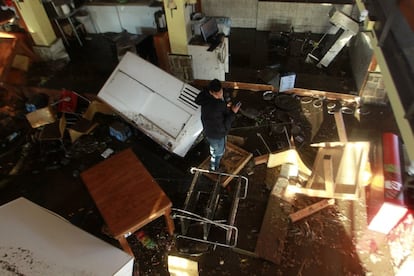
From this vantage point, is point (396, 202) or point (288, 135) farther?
point (288, 135)

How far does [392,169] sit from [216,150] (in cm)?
245

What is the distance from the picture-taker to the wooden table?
139 inches

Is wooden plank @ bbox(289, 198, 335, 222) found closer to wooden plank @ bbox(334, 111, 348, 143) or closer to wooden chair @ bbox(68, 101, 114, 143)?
wooden plank @ bbox(334, 111, 348, 143)

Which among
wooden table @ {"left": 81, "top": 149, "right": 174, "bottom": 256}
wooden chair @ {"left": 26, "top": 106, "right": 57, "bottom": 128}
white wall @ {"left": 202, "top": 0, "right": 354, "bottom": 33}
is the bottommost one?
wooden chair @ {"left": 26, "top": 106, "right": 57, "bottom": 128}

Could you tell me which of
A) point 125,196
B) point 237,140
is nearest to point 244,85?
point 237,140

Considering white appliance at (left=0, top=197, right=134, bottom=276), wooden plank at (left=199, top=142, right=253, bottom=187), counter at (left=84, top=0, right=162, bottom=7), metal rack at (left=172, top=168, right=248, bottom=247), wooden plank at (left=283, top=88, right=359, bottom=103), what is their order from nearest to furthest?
1. white appliance at (left=0, top=197, right=134, bottom=276)
2. metal rack at (left=172, top=168, right=248, bottom=247)
3. wooden plank at (left=199, top=142, right=253, bottom=187)
4. wooden plank at (left=283, top=88, right=359, bottom=103)
5. counter at (left=84, top=0, right=162, bottom=7)

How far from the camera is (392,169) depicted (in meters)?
4.11

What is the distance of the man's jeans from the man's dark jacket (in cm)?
13

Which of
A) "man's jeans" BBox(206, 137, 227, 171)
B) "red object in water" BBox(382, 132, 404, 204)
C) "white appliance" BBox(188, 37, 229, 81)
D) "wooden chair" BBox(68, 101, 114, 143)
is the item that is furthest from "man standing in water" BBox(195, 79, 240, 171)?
"wooden chair" BBox(68, 101, 114, 143)

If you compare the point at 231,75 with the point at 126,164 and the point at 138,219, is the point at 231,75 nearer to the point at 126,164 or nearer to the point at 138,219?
the point at 126,164

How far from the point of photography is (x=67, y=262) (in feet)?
7.97

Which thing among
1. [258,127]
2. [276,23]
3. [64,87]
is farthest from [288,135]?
[64,87]

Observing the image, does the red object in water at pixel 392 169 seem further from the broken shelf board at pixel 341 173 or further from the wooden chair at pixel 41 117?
the wooden chair at pixel 41 117

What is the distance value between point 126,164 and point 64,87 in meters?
3.53
